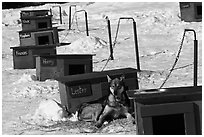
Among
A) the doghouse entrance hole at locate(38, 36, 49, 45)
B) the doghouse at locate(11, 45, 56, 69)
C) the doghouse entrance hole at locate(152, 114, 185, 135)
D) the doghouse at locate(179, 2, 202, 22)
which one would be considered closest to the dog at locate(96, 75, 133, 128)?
the doghouse entrance hole at locate(152, 114, 185, 135)

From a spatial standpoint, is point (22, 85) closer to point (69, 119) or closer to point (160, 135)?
point (69, 119)

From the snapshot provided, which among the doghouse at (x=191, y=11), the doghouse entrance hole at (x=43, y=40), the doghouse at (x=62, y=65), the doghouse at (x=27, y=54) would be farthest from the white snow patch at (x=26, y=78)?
the doghouse at (x=191, y=11)

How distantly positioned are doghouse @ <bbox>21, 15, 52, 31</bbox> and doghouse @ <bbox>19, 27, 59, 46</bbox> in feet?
13.5

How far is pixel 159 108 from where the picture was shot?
16.9ft

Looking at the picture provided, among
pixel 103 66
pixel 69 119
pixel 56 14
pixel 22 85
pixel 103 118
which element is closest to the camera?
pixel 103 118

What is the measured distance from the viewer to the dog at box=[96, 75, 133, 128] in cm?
664

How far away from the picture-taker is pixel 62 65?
10.1 meters

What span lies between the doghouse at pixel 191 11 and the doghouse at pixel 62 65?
10.5 meters

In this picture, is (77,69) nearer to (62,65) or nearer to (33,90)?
(62,65)

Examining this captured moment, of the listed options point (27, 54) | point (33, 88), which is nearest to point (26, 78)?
point (33, 88)

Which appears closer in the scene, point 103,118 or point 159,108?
point 159,108

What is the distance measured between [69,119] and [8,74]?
5.31m

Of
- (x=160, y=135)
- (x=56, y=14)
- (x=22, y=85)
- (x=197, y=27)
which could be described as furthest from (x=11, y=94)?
(x=56, y=14)

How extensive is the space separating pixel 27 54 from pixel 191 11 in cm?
925
